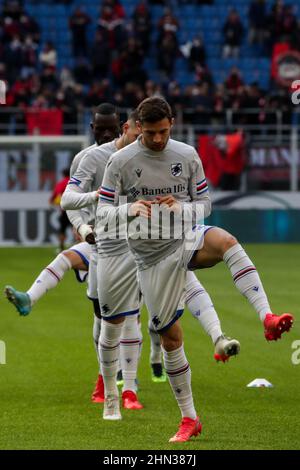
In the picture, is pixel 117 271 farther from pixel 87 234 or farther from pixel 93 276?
pixel 93 276

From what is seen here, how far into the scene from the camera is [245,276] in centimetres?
796

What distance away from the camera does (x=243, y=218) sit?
29141 millimetres

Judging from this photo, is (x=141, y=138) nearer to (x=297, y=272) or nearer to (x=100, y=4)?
(x=297, y=272)

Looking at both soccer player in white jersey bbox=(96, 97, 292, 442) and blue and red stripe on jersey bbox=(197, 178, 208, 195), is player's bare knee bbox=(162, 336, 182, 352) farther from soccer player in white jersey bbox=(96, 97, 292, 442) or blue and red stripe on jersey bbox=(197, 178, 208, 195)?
blue and red stripe on jersey bbox=(197, 178, 208, 195)

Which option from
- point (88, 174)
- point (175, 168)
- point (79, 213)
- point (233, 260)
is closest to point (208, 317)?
point (233, 260)

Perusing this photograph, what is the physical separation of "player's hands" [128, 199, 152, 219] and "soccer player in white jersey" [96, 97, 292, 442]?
0.09 meters

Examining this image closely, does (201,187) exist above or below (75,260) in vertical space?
above

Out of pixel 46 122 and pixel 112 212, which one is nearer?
pixel 112 212

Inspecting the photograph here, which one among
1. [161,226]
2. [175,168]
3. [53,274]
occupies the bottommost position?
[53,274]

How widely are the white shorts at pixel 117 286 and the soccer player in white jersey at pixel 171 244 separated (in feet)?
2.73

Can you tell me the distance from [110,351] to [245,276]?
1520 millimetres

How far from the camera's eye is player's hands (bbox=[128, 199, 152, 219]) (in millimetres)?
7625

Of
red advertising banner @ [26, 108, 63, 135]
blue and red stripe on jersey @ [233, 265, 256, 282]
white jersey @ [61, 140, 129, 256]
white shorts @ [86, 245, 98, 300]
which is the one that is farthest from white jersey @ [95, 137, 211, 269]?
red advertising banner @ [26, 108, 63, 135]
